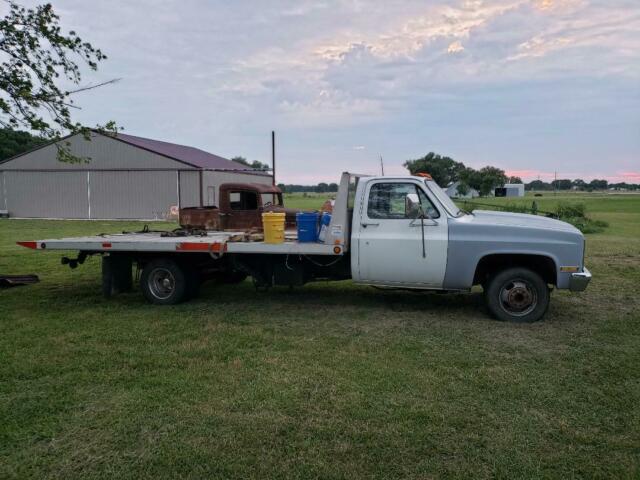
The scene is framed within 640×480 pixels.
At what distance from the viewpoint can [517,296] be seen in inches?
265

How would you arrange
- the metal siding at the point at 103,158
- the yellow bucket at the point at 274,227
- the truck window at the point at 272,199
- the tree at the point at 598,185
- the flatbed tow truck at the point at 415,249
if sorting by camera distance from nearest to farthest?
the flatbed tow truck at the point at 415,249 → the yellow bucket at the point at 274,227 → the truck window at the point at 272,199 → the metal siding at the point at 103,158 → the tree at the point at 598,185

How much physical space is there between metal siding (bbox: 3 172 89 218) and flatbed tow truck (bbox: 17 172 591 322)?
24652mm

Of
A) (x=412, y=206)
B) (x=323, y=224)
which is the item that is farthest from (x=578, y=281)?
(x=323, y=224)

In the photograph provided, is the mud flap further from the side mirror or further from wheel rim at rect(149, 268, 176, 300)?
the side mirror

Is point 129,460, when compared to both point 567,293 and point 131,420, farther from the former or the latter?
point 567,293

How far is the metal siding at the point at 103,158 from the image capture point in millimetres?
29050

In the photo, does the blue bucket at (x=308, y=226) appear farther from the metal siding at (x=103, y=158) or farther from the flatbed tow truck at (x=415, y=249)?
the metal siding at (x=103, y=158)

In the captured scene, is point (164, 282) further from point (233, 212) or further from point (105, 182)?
point (105, 182)

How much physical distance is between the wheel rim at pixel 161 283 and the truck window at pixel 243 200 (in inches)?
73.5

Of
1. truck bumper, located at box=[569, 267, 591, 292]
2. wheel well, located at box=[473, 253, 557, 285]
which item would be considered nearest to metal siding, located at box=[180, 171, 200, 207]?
wheel well, located at box=[473, 253, 557, 285]

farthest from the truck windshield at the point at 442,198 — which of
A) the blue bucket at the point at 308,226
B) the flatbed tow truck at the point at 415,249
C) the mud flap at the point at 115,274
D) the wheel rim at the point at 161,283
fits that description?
the mud flap at the point at 115,274

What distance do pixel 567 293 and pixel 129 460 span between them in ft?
24.5

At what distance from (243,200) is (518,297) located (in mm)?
4803

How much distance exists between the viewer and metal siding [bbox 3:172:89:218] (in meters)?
30.1
